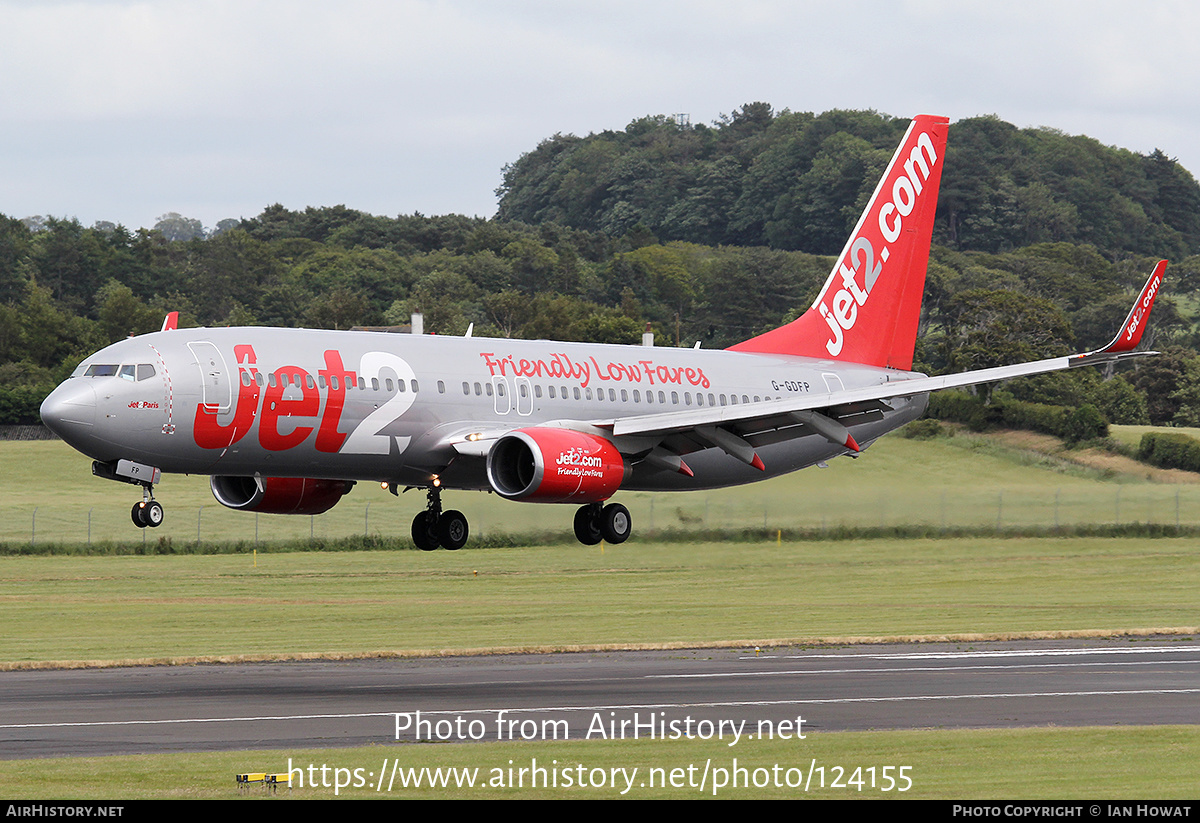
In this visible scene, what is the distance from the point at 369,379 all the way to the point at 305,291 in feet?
393

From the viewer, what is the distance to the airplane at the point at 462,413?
39344 millimetres

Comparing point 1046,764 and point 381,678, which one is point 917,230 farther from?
point 1046,764

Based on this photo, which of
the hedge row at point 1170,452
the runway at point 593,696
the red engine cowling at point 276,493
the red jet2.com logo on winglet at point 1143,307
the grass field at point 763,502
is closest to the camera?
the runway at point 593,696

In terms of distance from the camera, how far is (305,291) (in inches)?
6270

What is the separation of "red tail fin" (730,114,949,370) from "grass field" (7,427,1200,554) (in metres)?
6.75

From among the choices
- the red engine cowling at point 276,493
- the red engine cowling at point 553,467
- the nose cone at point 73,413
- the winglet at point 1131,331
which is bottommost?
the red engine cowling at point 276,493

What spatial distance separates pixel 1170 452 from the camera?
8994cm

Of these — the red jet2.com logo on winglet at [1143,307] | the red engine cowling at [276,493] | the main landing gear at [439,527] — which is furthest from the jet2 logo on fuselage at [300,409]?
the red jet2.com logo on winglet at [1143,307]

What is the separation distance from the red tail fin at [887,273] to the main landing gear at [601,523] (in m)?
10.8

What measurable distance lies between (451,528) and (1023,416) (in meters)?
54.5

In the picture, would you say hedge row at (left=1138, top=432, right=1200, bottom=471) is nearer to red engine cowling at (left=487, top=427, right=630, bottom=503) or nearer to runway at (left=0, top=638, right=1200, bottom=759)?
runway at (left=0, top=638, right=1200, bottom=759)

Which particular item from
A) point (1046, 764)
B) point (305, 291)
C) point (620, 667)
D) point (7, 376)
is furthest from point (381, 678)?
point (305, 291)

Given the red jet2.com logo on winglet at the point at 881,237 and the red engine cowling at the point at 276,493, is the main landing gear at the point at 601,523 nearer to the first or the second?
the red engine cowling at the point at 276,493

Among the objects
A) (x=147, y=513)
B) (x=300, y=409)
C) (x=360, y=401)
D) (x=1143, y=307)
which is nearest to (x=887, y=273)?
(x=1143, y=307)
